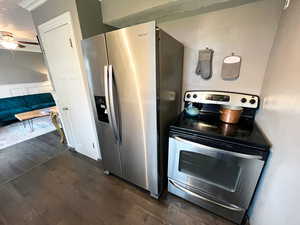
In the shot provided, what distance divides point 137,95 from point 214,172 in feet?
3.48

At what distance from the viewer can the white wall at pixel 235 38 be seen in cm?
125

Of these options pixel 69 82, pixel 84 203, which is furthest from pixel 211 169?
pixel 69 82

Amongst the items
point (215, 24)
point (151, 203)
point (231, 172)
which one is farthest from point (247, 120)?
point (151, 203)

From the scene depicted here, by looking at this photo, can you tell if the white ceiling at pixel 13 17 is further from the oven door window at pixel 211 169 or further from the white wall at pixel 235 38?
the oven door window at pixel 211 169

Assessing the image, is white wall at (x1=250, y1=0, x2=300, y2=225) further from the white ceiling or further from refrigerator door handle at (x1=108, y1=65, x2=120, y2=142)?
the white ceiling

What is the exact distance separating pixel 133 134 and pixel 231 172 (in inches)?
39.3

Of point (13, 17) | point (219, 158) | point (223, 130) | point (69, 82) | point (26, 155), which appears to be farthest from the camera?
point (26, 155)

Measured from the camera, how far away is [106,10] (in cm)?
173

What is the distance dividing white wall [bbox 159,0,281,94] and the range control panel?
10 centimetres

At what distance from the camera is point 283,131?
82 centimetres

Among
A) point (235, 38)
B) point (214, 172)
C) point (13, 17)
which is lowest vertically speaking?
point (214, 172)

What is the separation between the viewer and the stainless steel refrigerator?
1074 millimetres

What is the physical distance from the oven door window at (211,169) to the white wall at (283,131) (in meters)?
0.21

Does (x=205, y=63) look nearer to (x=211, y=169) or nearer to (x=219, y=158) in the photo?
(x=219, y=158)
